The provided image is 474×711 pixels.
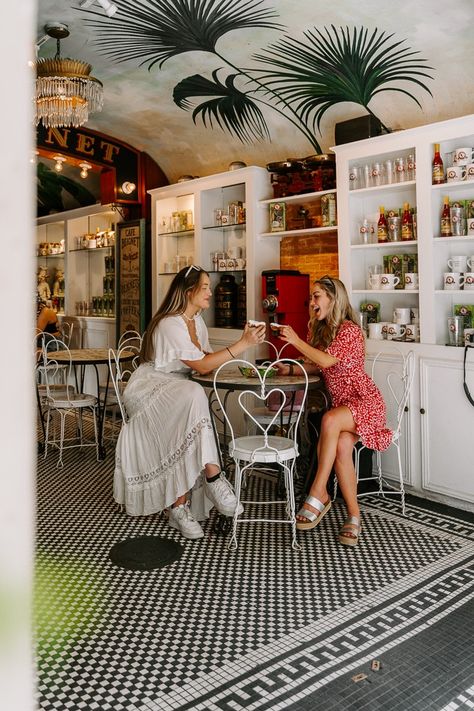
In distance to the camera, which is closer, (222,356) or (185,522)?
(185,522)

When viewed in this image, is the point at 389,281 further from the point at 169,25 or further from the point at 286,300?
the point at 169,25

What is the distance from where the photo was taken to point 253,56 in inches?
198

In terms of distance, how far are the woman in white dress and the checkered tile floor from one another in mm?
186

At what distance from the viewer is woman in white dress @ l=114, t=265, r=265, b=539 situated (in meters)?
3.69

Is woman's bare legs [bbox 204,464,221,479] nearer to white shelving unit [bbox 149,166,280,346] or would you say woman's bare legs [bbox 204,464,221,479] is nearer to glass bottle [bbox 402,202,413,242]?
glass bottle [bbox 402,202,413,242]

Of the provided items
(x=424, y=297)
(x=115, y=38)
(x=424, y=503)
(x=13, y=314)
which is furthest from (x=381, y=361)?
(x=13, y=314)

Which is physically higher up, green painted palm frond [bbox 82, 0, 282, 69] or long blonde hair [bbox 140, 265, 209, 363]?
green painted palm frond [bbox 82, 0, 282, 69]

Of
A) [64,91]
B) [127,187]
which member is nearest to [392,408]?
[64,91]

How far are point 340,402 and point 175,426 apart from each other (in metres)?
1.10

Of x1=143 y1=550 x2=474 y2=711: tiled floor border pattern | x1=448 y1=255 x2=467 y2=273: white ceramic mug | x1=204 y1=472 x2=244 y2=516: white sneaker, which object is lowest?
x1=143 y1=550 x2=474 y2=711: tiled floor border pattern

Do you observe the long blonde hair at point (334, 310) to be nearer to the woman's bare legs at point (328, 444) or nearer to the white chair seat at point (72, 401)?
the woman's bare legs at point (328, 444)

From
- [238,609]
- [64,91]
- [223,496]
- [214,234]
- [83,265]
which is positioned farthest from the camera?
[83,265]

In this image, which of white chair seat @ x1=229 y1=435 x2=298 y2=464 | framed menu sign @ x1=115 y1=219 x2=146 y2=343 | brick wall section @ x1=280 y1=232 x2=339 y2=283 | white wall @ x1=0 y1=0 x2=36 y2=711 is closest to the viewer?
white wall @ x1=0 y1=0 x2=36 y2=711

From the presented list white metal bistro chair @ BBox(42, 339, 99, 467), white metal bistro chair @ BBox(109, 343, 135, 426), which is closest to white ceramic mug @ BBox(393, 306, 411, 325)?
white metal bistro chair @ BBox(109, 343, 135, 426)
